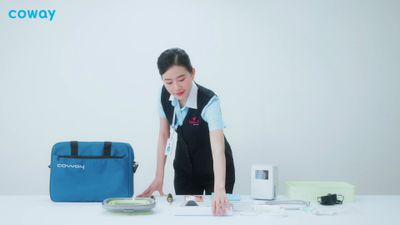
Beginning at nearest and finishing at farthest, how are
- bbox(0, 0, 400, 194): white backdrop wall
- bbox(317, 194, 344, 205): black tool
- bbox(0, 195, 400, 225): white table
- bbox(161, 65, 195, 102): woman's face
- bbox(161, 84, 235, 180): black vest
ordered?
bbox(0, 195, 400, 225): white table
bbox(317, 194, 344, 205): black tool
bbox(161, 65, 195, 102): woman's face
bbox(161, 84, 235, 180): black vest
bbox(0, 0, 400, 194): white backdrop wall

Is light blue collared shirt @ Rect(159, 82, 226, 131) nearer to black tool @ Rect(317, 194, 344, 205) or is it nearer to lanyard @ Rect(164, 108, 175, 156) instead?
lanyard @ Rect(164, 108, 175, 156)

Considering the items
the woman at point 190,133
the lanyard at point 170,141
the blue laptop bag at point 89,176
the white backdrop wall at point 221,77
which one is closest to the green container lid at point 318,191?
the woman at point 190,133

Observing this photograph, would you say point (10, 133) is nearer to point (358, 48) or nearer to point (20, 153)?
point (20, 153)

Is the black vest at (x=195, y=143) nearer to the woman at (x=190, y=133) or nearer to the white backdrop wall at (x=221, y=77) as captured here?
the woman at (x=190, y=133)

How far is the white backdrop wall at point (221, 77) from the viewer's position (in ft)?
8.75

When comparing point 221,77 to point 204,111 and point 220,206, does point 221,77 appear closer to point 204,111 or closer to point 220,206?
point 204,111

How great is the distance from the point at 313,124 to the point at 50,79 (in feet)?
5.91

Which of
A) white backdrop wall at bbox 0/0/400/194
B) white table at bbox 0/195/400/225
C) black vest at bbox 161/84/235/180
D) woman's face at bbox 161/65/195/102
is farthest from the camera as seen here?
white backdrop wall at bbox 0/0/400/194

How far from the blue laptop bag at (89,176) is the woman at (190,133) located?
15cm

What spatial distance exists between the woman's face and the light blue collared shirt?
0.08 m

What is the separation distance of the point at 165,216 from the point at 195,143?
614 mm

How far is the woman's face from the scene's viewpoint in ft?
5.32

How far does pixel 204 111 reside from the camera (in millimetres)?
1711

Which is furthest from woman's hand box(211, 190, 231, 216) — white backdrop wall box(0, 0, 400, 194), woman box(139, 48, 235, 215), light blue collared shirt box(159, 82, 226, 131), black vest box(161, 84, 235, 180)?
white backdrop wall box(0, 0, 400, 194)
